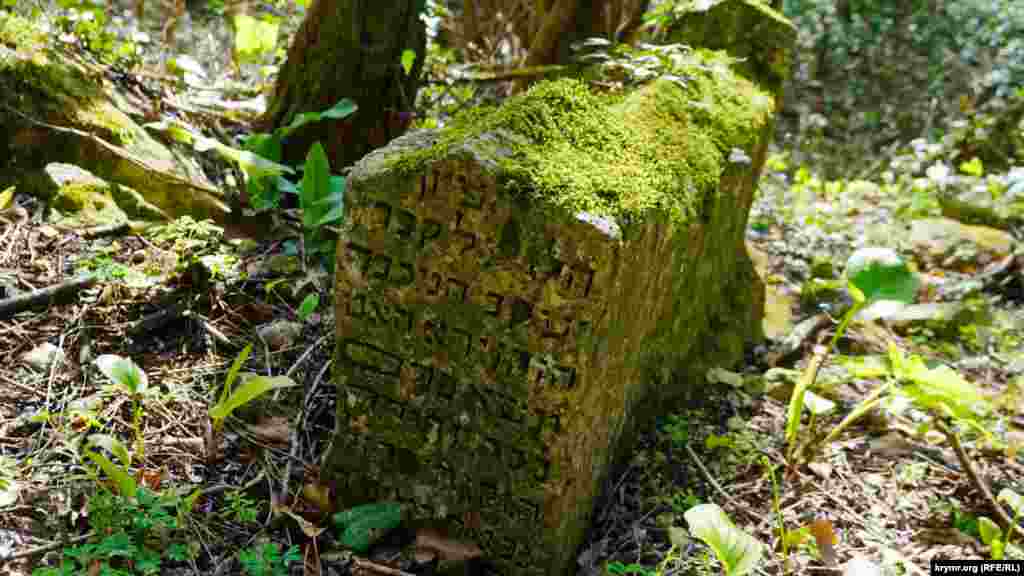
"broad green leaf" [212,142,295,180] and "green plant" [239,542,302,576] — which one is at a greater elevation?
"broad green leaf" [212,142,295,180]

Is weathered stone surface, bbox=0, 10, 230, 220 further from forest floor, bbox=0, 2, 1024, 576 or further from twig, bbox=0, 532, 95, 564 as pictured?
twig, bbox=0, 532, 95, 564

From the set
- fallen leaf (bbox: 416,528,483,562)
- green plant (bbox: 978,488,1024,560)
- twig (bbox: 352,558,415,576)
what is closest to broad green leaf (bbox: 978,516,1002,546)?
green plant (bbox: 978,488,1024,560)

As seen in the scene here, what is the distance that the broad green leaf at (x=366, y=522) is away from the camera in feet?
7.61

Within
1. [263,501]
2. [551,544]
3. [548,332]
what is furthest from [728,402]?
[263,501]

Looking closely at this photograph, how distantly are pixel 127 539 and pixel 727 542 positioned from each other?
1522mm

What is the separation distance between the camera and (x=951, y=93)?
8312 millimetres

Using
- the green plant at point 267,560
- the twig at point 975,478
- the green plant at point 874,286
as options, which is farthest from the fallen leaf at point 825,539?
the green plant at point 267,560

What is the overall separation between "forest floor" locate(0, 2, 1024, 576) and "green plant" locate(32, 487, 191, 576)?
0.01 meters

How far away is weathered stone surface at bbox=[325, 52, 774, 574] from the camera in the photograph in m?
2.03

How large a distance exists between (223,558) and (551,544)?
90 cm

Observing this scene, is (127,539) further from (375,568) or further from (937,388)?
(937,388)

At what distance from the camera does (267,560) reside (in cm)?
216

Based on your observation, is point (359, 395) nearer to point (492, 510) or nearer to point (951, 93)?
point (492, 510)

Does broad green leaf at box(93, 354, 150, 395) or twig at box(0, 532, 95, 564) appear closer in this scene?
twig at box(0, 532, 95, 564)
